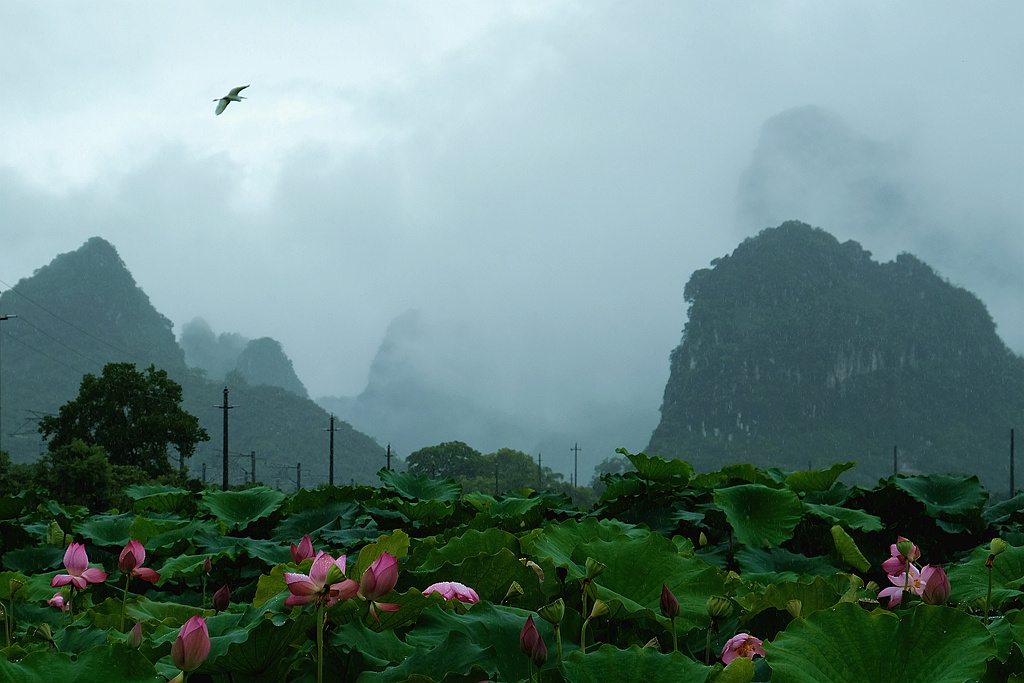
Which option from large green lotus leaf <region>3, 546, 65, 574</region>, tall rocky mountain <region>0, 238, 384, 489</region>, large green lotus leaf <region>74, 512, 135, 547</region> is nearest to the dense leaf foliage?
large green lotus leaf <region>3, 546, 65, 574</region>

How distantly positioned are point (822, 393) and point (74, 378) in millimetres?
119488

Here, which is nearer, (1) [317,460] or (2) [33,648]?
(2) [33,648]

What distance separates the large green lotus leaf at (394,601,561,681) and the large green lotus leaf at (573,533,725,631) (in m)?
0.33

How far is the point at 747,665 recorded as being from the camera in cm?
115

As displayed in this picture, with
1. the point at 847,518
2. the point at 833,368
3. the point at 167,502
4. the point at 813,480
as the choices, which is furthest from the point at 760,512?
the point at 833,368

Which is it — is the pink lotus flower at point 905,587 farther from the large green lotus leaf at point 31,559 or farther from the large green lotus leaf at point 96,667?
the large green lotus leaf at point 31,559

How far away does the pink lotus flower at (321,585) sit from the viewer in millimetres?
1160

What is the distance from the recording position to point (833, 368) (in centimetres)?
12669

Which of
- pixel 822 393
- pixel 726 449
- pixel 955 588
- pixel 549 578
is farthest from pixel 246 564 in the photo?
pixel 822 393

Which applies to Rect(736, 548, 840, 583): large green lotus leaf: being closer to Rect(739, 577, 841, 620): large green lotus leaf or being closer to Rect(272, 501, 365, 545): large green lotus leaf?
Rect(739, 577, 841, 620): large green lotus leaf

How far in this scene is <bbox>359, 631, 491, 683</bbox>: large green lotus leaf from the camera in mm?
1222

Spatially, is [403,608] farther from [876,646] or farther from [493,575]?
[876,646]

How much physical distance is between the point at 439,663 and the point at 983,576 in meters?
1.79

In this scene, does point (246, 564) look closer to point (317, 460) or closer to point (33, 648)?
point (33, 648)
